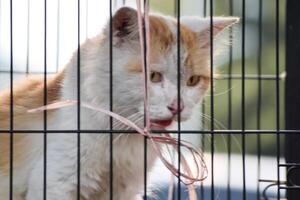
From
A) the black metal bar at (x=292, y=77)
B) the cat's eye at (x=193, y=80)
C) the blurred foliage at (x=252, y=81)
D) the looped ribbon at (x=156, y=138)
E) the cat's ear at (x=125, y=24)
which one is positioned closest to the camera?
the looped ribbon at (x=156, y=138)

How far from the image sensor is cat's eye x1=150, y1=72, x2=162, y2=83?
65.8 inches

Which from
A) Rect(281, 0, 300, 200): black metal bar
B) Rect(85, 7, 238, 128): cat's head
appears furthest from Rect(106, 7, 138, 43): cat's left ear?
Rect(281, 0, 300, 200): black metal bar

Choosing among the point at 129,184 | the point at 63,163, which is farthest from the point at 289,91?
the point at 63,163

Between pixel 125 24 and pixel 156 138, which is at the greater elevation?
pixel 125 24

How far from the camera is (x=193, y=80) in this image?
1.78m

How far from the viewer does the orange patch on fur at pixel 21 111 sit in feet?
5.91

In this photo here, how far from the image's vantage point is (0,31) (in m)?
1.78

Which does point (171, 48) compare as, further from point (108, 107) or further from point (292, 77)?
point (292, 77)

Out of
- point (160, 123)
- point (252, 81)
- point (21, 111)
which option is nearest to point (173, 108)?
point (160, 123)

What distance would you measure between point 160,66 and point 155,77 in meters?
0.03

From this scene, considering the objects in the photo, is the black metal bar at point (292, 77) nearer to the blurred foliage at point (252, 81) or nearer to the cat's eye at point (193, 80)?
the cat's eye at point (193, 80)

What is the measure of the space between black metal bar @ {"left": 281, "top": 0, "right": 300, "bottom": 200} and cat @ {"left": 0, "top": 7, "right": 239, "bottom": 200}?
250 millimetres

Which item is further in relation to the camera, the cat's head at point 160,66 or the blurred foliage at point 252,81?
the blurred foliage at point 252,81

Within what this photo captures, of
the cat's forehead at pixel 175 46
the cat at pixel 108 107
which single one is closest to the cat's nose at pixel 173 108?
the cat at pixel 108 107
